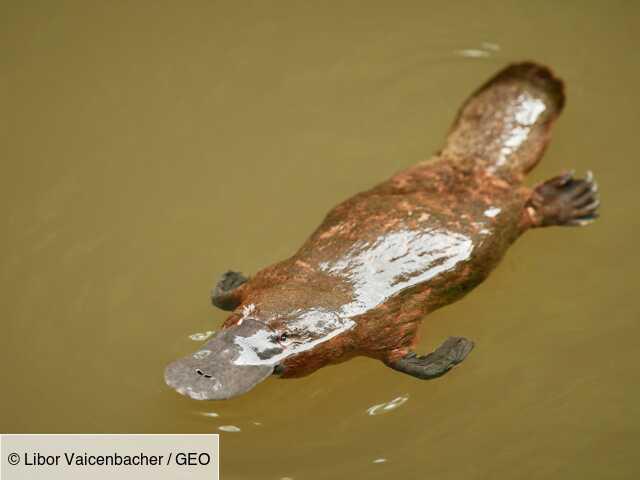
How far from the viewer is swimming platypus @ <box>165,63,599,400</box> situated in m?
3.15

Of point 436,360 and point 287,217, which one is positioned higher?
point 287,217

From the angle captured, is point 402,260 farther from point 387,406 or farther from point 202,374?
point 202,374

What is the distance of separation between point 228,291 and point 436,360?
96cm

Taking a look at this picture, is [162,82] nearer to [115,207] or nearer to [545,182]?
[115,207]

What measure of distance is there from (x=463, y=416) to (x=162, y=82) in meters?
2.65

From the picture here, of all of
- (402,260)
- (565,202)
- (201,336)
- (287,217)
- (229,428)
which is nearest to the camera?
(402,260)

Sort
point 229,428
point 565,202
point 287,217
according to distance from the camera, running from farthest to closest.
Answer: point 287,217
point 565,202
point 229,428

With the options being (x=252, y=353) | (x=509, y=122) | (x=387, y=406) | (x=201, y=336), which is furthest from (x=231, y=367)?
(x=509, y=122)

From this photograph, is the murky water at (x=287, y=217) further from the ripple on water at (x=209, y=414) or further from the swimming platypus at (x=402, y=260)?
the swimming platypus at (x=402, y=260)

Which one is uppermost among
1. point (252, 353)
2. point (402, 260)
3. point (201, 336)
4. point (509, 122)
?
point (509, 122)

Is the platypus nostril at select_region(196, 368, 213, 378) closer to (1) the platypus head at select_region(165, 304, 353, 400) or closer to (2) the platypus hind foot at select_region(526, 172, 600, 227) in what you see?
(1) the platypus head at select_region(165, 304, 353, 400)

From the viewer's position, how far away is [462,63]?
492cm

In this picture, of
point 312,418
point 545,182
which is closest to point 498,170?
point 545,182

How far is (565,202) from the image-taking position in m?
4.04
